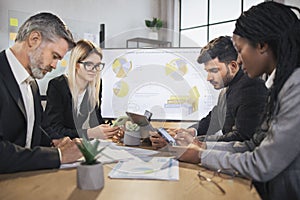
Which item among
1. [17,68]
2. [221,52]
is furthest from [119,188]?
[221,52]

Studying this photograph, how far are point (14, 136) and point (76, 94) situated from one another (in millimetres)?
624

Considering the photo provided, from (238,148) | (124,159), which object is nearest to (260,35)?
(238,148)

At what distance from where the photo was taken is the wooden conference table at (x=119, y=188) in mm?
834

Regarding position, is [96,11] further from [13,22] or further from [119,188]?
[119,188]

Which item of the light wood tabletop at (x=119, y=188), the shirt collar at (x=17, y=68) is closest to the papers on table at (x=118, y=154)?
the light wood tabletop at (x=119, y=188)

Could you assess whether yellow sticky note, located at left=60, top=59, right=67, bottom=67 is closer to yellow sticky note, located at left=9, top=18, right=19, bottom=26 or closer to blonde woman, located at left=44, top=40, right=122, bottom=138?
yellow sticky note, located at left=9, top=18, right=19, bottom=26

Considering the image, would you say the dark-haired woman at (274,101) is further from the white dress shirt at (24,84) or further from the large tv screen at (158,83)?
the white dress shirt at (24,84)

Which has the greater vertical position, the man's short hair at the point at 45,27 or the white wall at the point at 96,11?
the white wall at the point at 96,11

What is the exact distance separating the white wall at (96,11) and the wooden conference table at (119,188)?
1.72 metres

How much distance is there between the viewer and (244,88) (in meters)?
1.43

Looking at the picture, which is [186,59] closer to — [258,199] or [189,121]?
[189,121]

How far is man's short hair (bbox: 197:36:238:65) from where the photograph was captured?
5.21 feet

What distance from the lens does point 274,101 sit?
0.97m

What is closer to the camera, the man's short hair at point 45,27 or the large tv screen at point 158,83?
the man's short hair at point 45,27
